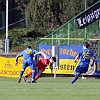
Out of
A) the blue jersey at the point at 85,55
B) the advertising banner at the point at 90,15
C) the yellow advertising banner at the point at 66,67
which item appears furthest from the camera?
the advertising banner at the point at 90,15

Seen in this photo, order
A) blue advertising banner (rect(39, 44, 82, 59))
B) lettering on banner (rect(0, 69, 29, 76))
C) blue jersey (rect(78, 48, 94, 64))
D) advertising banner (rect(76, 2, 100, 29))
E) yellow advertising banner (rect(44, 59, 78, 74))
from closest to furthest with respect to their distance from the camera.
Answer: blue jersey (rect(78, 48, 94, 64))
lettering on banner (rect(0, 69, 29, 76))
yellow advertising banner (rect(44, 59, 78, 74))
blue advertising banner (rect(39, 44, 82, 59))
advertising banner (rect(76, 2, 100, 29))

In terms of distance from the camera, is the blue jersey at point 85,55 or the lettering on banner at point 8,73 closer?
the blue jersey at point 85,55

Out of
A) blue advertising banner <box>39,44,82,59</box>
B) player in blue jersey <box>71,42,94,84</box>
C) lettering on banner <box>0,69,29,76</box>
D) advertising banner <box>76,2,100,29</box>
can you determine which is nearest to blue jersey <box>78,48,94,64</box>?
player in blue jersey <box>71,42,94,84</box>

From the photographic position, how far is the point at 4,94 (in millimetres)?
16047

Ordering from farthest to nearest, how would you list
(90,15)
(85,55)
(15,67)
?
1. (90,15)
2. (15,67)
3. (85,55)

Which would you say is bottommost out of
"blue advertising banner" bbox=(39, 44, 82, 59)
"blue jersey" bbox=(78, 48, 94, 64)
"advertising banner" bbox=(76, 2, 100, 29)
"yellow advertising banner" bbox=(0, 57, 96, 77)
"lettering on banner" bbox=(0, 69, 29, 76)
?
"lettering on banner" bbox=(0, 69, 29, 76)

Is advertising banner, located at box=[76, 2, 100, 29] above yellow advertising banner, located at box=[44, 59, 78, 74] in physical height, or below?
above

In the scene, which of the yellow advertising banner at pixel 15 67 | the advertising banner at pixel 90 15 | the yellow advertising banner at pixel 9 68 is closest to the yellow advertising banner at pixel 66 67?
the yellow advertising banner at pixel 15 67

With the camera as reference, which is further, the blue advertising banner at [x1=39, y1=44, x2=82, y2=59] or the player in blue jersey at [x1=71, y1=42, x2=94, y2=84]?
the blue advertising banner at [x1=39, y1=44, x2=82, y2=59]

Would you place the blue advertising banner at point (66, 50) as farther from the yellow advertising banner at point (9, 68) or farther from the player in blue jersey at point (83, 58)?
the player in blue jersey at point (83, 58)

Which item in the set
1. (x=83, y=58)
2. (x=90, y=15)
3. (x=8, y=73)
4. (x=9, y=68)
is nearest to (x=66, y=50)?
(x=9, y=68)

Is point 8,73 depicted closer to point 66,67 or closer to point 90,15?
point 66,67

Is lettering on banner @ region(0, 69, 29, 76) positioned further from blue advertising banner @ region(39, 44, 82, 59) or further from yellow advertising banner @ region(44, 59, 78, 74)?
blue advertising banner @ region(39, 44, 82, 59)

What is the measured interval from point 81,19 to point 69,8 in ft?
43.3
